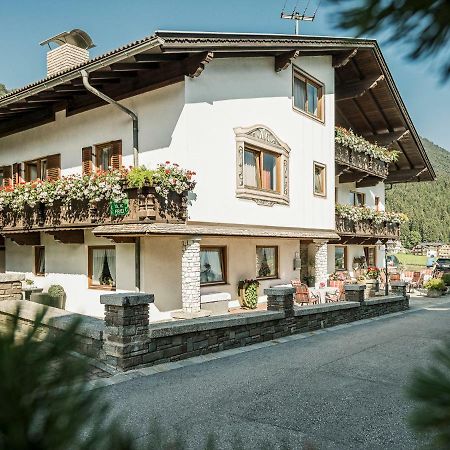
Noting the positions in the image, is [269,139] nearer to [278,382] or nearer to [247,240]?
[247,240]

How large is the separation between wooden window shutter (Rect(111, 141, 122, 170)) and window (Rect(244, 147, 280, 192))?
380 centimetres

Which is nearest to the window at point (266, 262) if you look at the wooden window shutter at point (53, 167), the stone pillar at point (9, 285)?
the wooden window shutter at point (53, 167)

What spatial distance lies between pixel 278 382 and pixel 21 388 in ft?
20.8

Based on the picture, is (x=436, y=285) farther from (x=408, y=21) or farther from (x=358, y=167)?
(x=408, y=21)

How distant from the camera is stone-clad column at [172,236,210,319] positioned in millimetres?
12297

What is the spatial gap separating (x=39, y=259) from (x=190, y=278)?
765 cm

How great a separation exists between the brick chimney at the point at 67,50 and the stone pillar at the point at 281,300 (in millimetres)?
10965

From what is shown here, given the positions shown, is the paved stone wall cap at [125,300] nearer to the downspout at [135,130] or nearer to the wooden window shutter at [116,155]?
the downspout at [135,130]

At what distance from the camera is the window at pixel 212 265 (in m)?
14.4

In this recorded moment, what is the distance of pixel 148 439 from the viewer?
975mm

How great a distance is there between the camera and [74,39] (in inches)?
650

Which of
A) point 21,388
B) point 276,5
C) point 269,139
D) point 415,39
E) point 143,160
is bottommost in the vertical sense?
point 21,388

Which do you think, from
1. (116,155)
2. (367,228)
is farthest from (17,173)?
(367,228)

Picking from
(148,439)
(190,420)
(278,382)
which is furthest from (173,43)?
(148,439)
